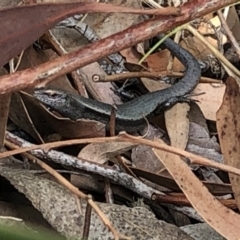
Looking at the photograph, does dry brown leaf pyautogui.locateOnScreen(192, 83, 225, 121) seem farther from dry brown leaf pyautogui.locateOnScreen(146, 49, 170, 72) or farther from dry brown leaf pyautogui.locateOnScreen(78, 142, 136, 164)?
dry brown leaf pyautogui.locateOnScreen(78, 142, 136, 164)

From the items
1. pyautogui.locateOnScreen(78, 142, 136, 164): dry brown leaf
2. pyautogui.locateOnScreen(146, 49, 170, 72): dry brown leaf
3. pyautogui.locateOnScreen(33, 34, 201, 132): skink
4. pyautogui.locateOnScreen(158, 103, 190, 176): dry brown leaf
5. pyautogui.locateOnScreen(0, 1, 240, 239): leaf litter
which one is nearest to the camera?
pyautogui.locateOnScreen(0, 1, 240, 239): leaf litter

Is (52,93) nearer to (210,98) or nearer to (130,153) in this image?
(130,153)

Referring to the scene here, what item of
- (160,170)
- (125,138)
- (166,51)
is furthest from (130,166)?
(166,51)

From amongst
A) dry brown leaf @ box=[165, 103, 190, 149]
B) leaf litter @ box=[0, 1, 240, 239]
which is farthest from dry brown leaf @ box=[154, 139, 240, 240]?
dry brown leaf @ box=[165, 103, 190, 149]

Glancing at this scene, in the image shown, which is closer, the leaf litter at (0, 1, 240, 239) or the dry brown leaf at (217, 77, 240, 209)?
the leaf litter at (0, 1, 240, 239)

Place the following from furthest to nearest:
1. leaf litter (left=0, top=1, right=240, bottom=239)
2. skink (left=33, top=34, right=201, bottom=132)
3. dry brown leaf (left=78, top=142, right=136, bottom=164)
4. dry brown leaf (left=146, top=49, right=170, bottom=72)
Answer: dry brown leaf (left=146, top=49, right=170, bottom=72) < skink (left=33, top=34, right=201, bottom=132) < dry brown leaf (left=78, top=142, right=136, bottom=164) < leaf litter (left=0, top=1, right=240, bottom=239)

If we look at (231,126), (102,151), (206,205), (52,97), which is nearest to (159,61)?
(52,97)

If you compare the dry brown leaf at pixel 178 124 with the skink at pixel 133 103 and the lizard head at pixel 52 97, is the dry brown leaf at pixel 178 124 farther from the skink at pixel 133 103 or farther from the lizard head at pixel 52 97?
the lizard head at pixel 52 97
